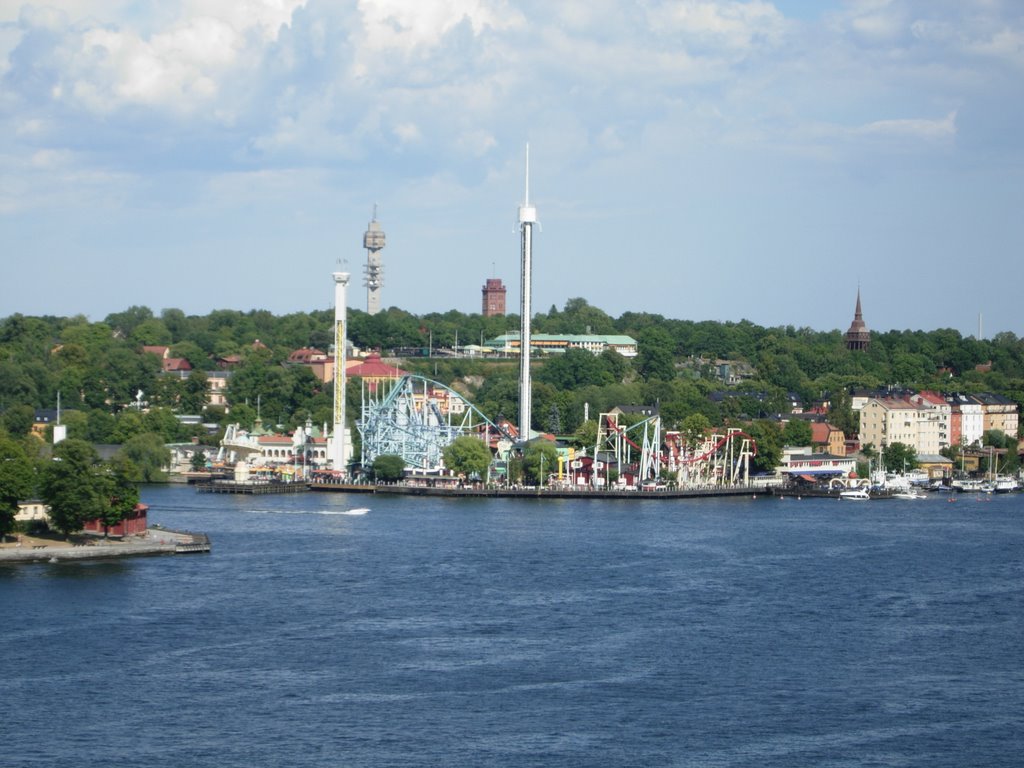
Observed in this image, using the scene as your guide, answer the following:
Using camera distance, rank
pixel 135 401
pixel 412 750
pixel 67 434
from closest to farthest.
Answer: pixel 412 750
pixel 67 434
pixel 135 401

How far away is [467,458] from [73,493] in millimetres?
21222

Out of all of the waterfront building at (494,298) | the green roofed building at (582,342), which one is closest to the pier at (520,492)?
the green roofed building at (582,342)

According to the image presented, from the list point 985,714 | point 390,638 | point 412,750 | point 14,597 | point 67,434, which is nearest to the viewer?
point 412,750

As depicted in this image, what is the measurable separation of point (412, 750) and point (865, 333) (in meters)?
72.1

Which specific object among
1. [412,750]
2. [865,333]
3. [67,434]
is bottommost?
[412,750]

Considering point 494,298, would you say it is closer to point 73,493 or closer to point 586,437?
point 586,437

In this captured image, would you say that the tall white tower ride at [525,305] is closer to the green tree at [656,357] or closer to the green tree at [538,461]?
the green tree at [538,461]

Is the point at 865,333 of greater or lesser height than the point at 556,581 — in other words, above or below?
above

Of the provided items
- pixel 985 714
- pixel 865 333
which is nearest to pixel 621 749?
pixel 985 714

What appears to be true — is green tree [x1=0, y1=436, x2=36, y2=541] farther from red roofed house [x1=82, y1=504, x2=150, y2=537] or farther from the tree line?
the tree line

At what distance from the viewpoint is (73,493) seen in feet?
97.7

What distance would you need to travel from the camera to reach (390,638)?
23.2 meters

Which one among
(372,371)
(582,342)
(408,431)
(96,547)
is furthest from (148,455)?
(582,342)

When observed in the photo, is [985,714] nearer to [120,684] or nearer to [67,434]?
[120,684]
